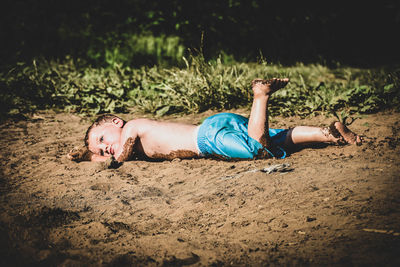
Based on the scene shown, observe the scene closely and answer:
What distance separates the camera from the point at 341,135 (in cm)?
253

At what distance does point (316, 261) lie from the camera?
1.25 metres

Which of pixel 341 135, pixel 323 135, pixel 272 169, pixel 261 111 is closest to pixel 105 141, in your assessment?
pixel 261 111

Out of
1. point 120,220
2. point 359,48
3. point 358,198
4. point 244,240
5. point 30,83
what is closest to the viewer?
point 244,240

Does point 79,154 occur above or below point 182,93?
below

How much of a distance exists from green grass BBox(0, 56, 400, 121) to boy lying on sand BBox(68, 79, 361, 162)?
3.53ft

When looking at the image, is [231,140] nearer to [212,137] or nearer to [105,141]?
[212,137]

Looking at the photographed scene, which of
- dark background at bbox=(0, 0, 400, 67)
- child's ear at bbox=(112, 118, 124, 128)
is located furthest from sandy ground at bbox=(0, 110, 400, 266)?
dark background at bbox=(0, 0, 400, 67)

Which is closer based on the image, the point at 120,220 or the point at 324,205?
the point at 324,205

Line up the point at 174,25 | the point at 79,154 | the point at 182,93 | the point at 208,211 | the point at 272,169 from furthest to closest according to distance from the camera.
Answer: the point at 174,25 < the point at 182,93 < the point at 79,154 < the point at 272,169 < the point at 208,211

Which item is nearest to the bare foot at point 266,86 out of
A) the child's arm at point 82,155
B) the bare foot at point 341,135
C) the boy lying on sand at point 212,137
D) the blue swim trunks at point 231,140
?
the boy lying on sand at point 212,137

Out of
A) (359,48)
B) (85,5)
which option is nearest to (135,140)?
(85,5)

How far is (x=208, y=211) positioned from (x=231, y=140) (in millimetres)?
824

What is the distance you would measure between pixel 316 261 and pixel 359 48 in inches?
398

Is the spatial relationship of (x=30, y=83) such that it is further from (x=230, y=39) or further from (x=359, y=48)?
(x=359, y=48)
